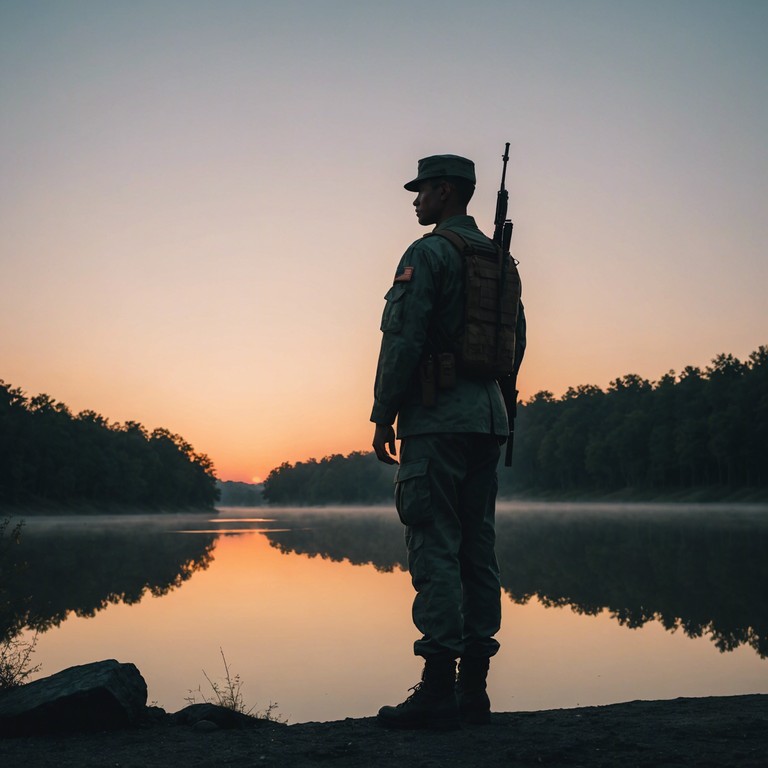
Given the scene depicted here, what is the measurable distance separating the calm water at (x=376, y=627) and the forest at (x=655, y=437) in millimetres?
68456

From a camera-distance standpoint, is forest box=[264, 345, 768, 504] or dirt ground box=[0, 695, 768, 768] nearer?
dirt ground box=[0, 695, 768, 768]

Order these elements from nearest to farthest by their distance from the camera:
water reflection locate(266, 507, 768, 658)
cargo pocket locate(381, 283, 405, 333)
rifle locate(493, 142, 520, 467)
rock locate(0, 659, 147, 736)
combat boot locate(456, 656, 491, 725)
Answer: rock locate(0, 659, 147, 736)
combat boot locate(456, 656, 491, 725)
cargo pocket locate(381, 283, 405, 333)
rifle locate(493, 142, 520, 467)
water reflection locate(266, 507, 768, 658)

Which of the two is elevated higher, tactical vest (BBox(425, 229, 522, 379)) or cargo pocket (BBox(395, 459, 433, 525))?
tactical vest (BBox(425, 229, 522, 379))

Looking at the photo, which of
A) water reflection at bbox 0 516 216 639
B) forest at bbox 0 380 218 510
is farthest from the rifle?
forest at bbox 0 380 218 510

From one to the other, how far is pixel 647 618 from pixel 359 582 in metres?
6.78

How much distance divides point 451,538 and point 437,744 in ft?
3.68

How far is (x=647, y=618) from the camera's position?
10.8 meters

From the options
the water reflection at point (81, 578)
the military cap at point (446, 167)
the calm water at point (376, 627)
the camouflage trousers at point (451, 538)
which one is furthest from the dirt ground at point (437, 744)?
the military cap at point (446, 167)

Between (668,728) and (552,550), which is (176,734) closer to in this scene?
(668,728)

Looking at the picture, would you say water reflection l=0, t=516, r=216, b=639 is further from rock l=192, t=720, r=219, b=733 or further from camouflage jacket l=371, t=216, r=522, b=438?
camouflage jacket l=371, t=216, r=522, b=438

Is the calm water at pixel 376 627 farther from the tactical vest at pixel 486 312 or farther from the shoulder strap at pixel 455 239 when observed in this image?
the shoulder strap at pixel 455 239

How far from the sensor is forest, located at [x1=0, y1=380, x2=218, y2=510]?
263 feet

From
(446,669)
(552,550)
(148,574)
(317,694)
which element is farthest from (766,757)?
(552,550)

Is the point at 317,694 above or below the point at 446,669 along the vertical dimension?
below
